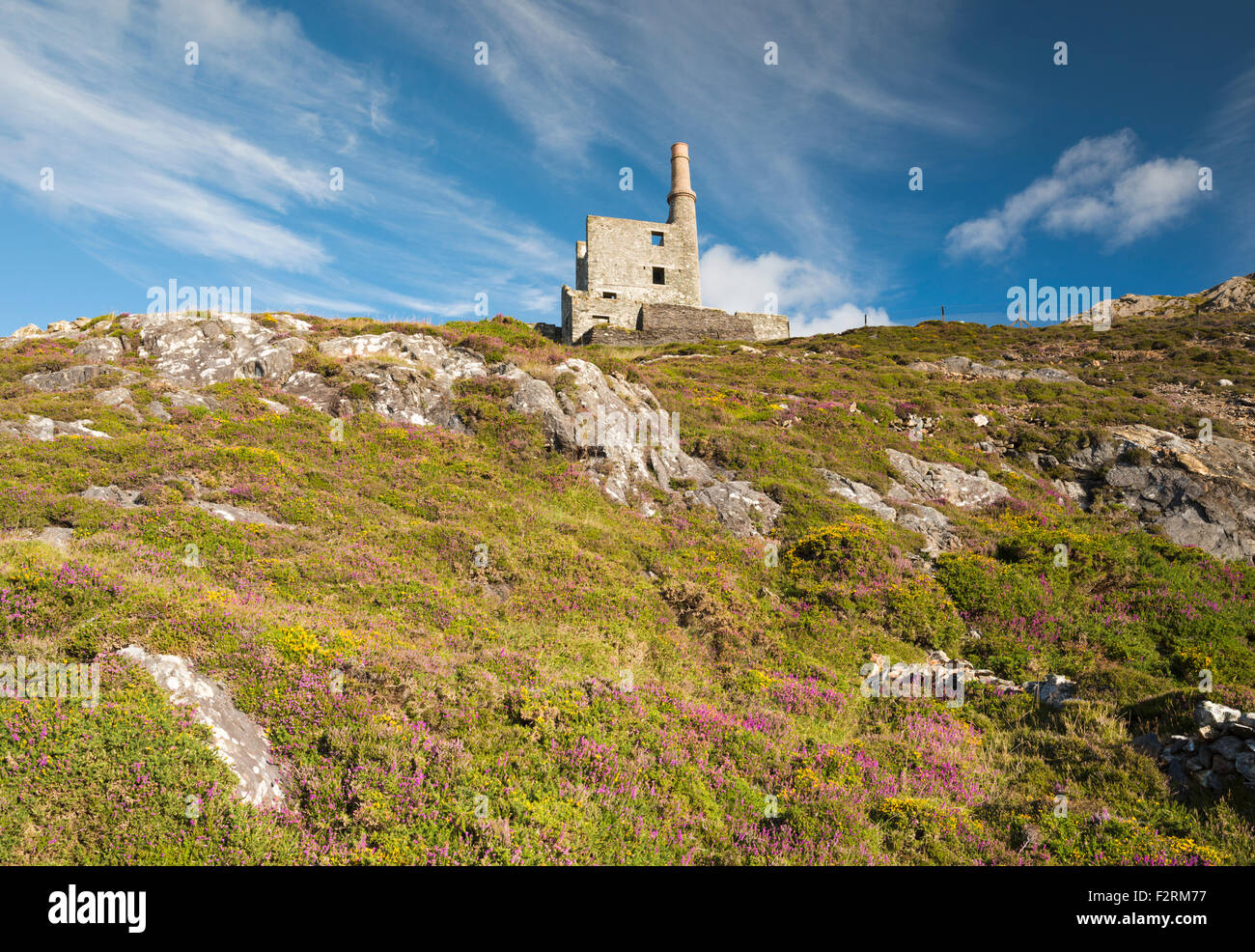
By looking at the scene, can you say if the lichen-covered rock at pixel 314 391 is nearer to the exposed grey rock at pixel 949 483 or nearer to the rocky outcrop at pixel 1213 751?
the exposed grey rock at pixel 949 483

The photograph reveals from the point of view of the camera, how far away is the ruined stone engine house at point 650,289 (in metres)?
52.8

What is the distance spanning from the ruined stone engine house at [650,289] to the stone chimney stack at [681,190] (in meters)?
0.09

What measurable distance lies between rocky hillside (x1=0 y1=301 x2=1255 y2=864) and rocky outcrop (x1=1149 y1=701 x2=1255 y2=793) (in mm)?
58

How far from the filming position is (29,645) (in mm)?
7281

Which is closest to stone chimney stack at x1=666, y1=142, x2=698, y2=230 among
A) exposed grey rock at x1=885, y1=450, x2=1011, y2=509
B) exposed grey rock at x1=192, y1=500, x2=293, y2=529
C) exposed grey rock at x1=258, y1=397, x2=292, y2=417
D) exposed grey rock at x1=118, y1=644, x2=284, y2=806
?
exposed grey rock at x1=885, y1=450, x2=1011, y2=509

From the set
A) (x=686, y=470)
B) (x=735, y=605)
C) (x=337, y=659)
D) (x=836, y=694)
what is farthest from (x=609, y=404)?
(x=337, y=659)

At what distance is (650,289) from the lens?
186 feet

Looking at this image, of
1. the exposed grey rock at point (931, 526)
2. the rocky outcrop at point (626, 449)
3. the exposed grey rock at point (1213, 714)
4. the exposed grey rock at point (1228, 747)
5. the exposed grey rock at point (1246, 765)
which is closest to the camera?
the exposed grey rock at point (1246, 765)

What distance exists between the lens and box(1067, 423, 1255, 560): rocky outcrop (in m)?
22.2

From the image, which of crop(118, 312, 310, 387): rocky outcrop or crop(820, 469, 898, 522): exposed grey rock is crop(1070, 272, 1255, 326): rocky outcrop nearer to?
crop(820, 469, 898, 522): exposed grey rock

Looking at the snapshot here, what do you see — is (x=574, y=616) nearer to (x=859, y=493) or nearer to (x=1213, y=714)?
(x=1213, y=714)

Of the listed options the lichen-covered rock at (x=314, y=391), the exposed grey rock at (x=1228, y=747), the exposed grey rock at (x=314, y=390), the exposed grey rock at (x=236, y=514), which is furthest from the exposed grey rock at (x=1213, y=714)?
the exposed grey rock at (x=314, y=390)

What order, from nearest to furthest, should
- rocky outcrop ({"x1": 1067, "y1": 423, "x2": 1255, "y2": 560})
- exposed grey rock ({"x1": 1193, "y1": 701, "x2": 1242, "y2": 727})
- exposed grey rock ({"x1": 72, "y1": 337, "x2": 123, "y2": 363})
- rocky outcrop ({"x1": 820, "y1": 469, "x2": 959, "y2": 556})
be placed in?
exposed grey rock ({"x1": 1193, "y1": 701, "x2": 1242, "y2": 727})
rocky outcrop ({"x1": 820, "y1": 469, "x2": 959, "y2": 556})
rocky outcrop ({"x1": 1067, "y1": 423, "x2": 1255, "y2": 560})
exposed grey rock ({"x1": 72, "y1": 337, "x2": 123, "y2": 363})

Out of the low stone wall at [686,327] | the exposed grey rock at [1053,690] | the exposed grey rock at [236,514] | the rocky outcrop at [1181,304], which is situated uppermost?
the rocky outcrop at [1181,304]
